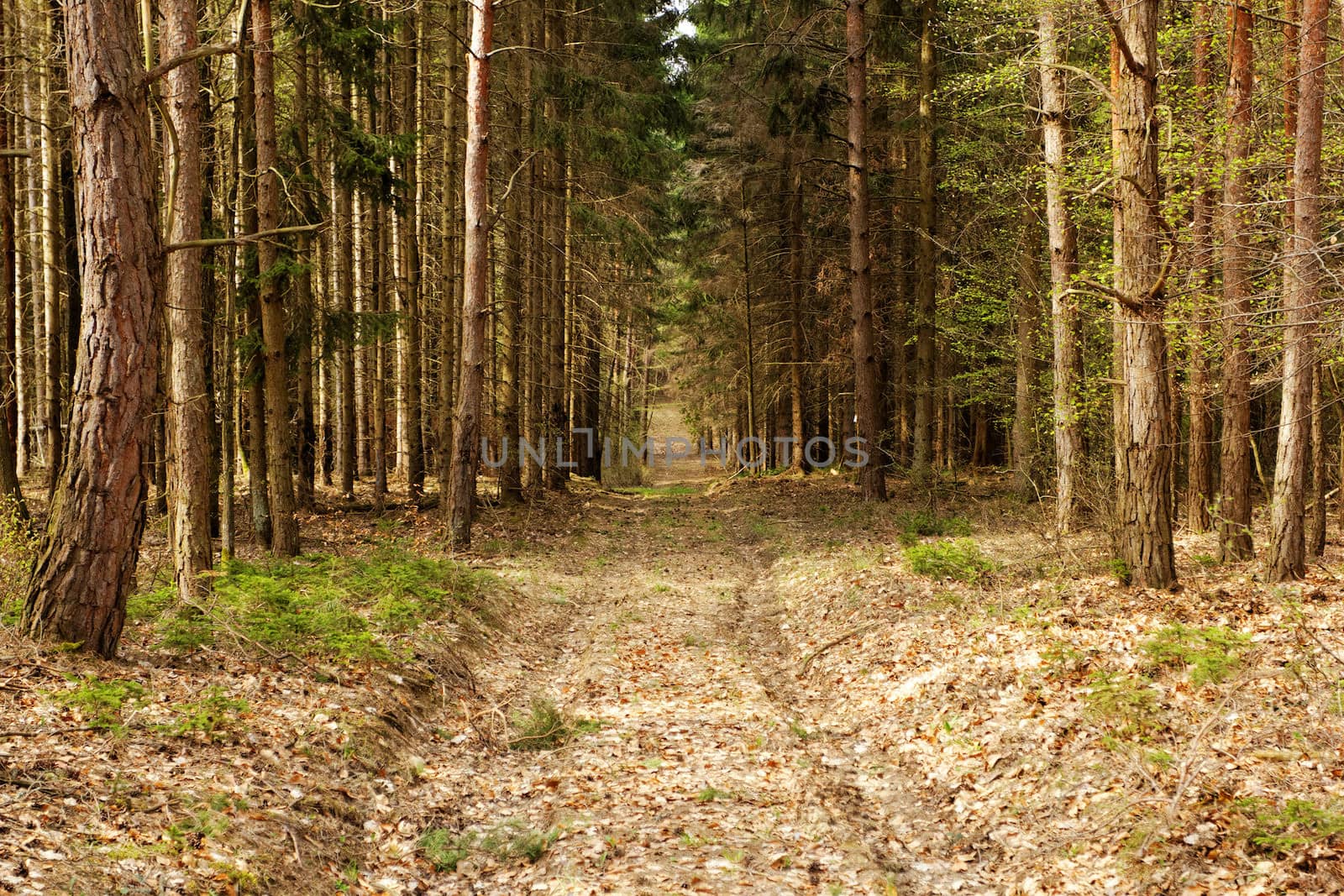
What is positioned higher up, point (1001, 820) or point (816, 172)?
point (816, 172)

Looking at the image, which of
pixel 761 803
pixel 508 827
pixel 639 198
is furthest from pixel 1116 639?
pixel 639 198

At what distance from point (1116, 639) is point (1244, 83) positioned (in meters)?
6.72

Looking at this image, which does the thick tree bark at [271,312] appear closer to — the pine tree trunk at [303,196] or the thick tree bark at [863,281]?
the pine tree trunk at [303,196]

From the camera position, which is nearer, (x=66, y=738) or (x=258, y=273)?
(x=66, y=738)

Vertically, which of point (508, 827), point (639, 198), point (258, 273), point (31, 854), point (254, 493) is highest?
point (639, 198)

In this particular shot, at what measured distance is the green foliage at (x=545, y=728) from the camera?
6832mm

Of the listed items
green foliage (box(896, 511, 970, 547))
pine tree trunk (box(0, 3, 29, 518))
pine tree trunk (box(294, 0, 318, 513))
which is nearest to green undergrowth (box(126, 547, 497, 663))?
pine tree trunk (box(0, 3, 29, 518))

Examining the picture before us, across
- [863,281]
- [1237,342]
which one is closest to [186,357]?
[1237,342]

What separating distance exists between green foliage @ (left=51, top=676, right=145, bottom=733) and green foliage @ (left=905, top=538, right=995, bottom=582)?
836 centimetres

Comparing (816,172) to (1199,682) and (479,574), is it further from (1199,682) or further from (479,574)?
(1199,682)

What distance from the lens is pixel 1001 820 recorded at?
5.28m

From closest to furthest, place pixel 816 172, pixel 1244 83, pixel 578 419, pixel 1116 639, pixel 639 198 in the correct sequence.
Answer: pixel 1116 639, pixel 1244 83, pixel 639 198, pixel 816 172, pixel 578 419

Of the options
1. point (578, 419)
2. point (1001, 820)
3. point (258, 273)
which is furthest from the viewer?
Result: point (578, 419)

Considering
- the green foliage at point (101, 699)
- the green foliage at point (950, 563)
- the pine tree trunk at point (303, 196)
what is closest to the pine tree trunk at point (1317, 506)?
the green foliage at point (950, 563)
